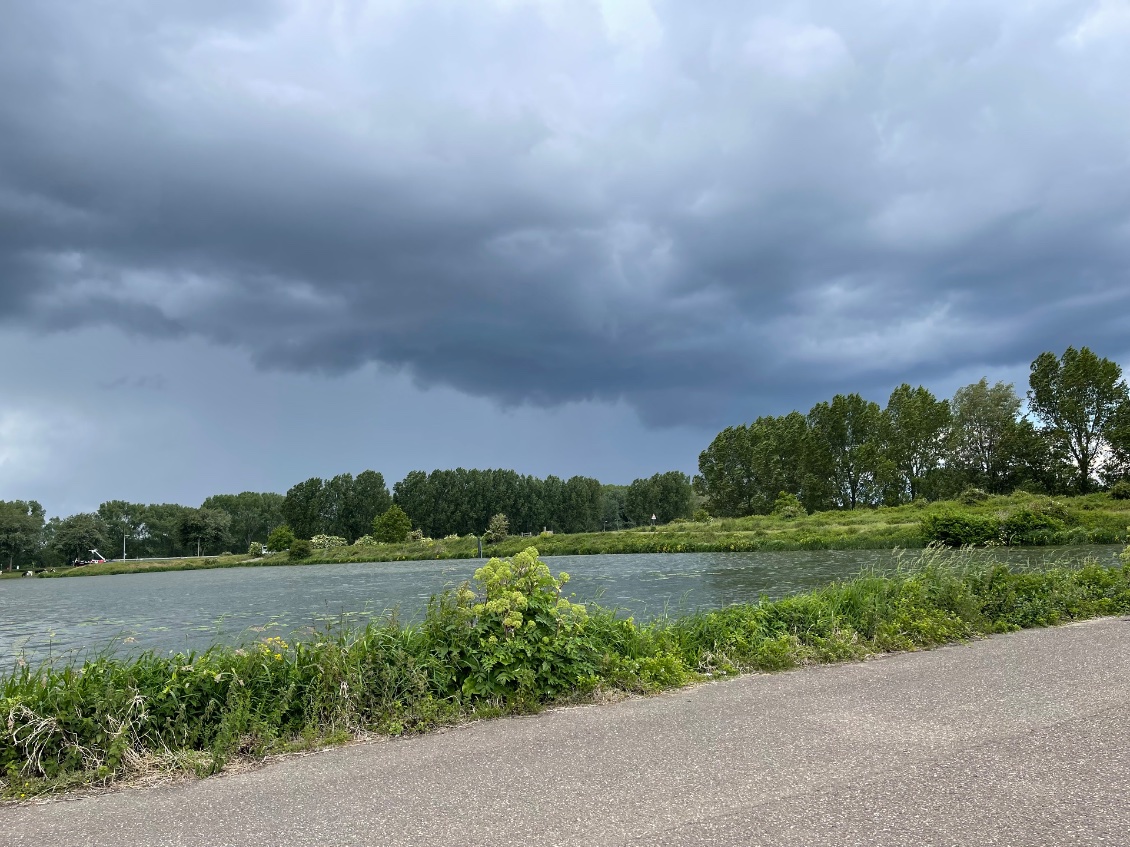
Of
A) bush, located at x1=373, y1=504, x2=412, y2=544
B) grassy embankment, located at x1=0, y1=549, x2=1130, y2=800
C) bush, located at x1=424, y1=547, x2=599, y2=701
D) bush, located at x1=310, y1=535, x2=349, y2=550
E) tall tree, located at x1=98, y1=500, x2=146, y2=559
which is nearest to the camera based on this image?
grassy embankment, located at x1=0, y1=549, x2=1130, y2=800

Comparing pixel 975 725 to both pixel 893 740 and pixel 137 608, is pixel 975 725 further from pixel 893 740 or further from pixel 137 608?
pixel 137 608

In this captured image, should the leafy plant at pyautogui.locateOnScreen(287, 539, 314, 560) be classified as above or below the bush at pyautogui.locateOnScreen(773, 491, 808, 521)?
below

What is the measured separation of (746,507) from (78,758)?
86375 mm

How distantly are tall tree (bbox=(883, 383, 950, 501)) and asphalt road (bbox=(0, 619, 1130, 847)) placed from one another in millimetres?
68469

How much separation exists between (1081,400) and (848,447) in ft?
72.7

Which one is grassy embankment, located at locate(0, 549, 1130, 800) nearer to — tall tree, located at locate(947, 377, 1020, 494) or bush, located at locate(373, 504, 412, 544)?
tall tree, located at locate(947, 377, 1020, 494)

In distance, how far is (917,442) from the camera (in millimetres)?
68688

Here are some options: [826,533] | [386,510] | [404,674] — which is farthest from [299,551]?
[404,674]

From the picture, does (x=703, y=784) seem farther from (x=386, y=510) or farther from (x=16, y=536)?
(x=16, y=536)

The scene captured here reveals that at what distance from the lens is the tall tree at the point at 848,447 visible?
71.8m

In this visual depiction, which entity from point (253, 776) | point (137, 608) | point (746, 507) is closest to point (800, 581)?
point (253, 776)

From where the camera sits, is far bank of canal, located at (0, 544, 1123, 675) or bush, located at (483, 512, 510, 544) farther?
bush, located at (483, 512, 510, 544)

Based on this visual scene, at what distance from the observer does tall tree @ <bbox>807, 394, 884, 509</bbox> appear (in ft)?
235

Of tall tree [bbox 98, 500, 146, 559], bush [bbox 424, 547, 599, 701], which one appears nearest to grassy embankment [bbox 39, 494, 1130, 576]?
bush [bbox 424, 547, 599, 701]
